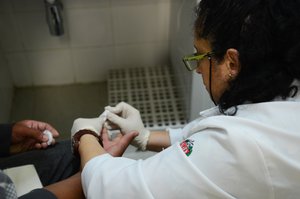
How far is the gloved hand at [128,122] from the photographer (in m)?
1.00

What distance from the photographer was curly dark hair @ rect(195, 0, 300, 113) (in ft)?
1.94

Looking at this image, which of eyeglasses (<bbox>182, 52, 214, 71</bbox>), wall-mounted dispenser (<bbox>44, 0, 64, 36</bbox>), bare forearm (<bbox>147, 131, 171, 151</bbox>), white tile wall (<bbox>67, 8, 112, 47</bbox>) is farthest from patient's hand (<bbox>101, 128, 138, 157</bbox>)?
white tile wall (<bbox>67, 8, 112, 47</bbox>)

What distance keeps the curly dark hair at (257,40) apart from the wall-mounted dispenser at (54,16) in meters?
0.90

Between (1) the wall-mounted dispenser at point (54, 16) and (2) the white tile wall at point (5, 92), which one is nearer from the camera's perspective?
(1) the wall-mounted dispenser at point (54, 16)

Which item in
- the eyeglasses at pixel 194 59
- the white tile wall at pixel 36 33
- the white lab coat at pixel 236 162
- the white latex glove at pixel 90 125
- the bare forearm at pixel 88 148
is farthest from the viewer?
the white tile wall at pixel 36 33

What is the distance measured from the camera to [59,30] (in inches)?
58.9

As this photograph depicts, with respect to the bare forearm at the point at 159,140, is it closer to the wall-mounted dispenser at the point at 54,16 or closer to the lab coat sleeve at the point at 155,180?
the lab coat sleeve at the point at 155,180

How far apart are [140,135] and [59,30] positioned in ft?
2.36

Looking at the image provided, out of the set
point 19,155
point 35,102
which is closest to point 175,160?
point 19,155

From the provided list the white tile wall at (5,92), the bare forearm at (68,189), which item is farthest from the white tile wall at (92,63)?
the bare forearm at (68,189)

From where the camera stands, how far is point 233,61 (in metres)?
0.65

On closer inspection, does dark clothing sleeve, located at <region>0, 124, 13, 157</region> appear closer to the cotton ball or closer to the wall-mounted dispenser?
the cotton ball

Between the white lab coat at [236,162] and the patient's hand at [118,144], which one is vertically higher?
the white lab coat at [236,162]

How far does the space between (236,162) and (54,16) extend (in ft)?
3.64
